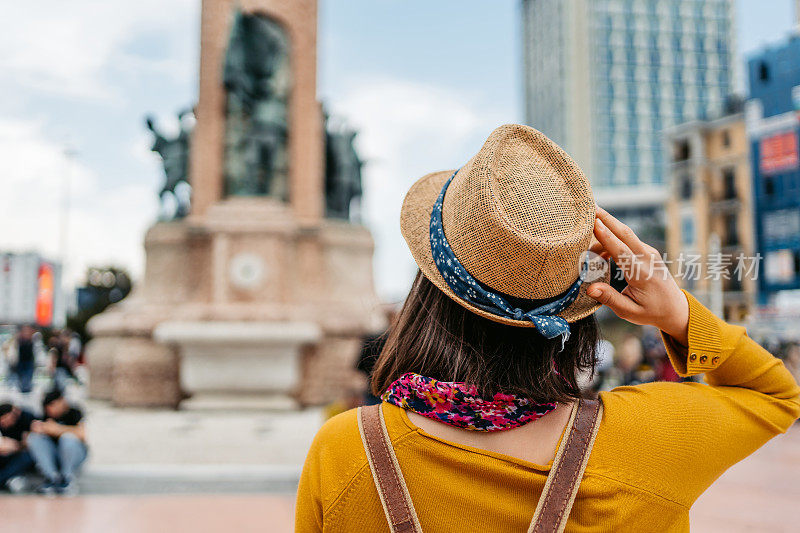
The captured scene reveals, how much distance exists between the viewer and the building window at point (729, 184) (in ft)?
114

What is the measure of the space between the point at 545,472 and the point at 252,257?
10.0 metres

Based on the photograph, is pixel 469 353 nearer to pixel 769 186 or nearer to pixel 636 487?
pixel 636 487

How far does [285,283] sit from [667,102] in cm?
6944

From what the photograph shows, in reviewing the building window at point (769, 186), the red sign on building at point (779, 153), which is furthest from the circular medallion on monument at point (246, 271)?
the building window at point (769, 186)

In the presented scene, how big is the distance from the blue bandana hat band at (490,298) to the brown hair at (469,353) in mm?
57

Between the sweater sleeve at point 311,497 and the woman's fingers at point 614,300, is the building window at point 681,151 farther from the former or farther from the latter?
the sweater sleeve at point 311,497

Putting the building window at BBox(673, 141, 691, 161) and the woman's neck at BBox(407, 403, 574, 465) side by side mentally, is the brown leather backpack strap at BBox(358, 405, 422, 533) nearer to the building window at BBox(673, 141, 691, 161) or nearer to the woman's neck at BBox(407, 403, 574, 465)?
the woman's neck at BBox(407, 403, 574, 465)

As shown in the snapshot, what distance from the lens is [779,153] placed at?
31469mm

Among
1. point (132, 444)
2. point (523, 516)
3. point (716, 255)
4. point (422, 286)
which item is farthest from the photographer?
point (132, 444)

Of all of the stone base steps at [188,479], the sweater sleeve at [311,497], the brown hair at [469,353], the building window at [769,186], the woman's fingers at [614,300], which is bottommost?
the stone base steps at [188,479]

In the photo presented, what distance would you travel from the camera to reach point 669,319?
1.16 m

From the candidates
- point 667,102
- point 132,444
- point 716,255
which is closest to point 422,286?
point 716,255

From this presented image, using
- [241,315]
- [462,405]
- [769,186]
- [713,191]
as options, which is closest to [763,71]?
[769,186]

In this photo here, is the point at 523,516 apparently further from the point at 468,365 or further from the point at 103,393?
the point at 103,393
